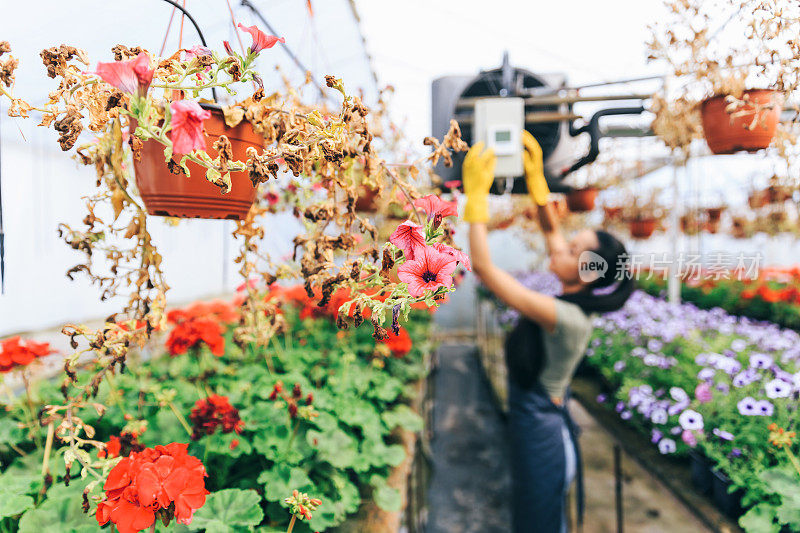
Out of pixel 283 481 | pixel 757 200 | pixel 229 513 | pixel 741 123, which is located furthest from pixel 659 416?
pixel 757 200

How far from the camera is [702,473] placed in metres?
1.19

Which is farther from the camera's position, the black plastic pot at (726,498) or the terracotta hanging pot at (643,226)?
the terracotta hanging pot at (643,226)

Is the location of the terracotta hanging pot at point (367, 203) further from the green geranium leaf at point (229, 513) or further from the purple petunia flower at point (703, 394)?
the purple petunia flower at point (703, 394)

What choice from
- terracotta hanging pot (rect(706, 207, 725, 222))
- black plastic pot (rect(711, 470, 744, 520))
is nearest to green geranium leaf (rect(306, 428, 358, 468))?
black plastic pot (rect(711, 470, 744, 520))

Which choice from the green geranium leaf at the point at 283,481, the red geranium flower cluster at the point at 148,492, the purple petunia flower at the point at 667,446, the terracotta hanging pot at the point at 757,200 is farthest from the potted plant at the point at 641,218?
the red geranium flower cluster at the point at 148,492

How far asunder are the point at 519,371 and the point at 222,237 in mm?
1703

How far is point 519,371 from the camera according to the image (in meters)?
1.61

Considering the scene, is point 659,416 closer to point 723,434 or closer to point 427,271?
point 723,434

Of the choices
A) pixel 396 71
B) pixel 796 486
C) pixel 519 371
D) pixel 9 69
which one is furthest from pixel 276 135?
pixel 396 71

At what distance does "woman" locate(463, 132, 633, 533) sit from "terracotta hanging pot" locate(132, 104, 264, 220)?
0.97 metres

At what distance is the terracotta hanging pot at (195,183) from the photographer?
0.52 m

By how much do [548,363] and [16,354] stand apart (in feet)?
4.88

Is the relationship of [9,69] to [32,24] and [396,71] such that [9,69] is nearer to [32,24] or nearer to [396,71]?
[32,24]

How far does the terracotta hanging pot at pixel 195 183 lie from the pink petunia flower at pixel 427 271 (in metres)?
0.25
